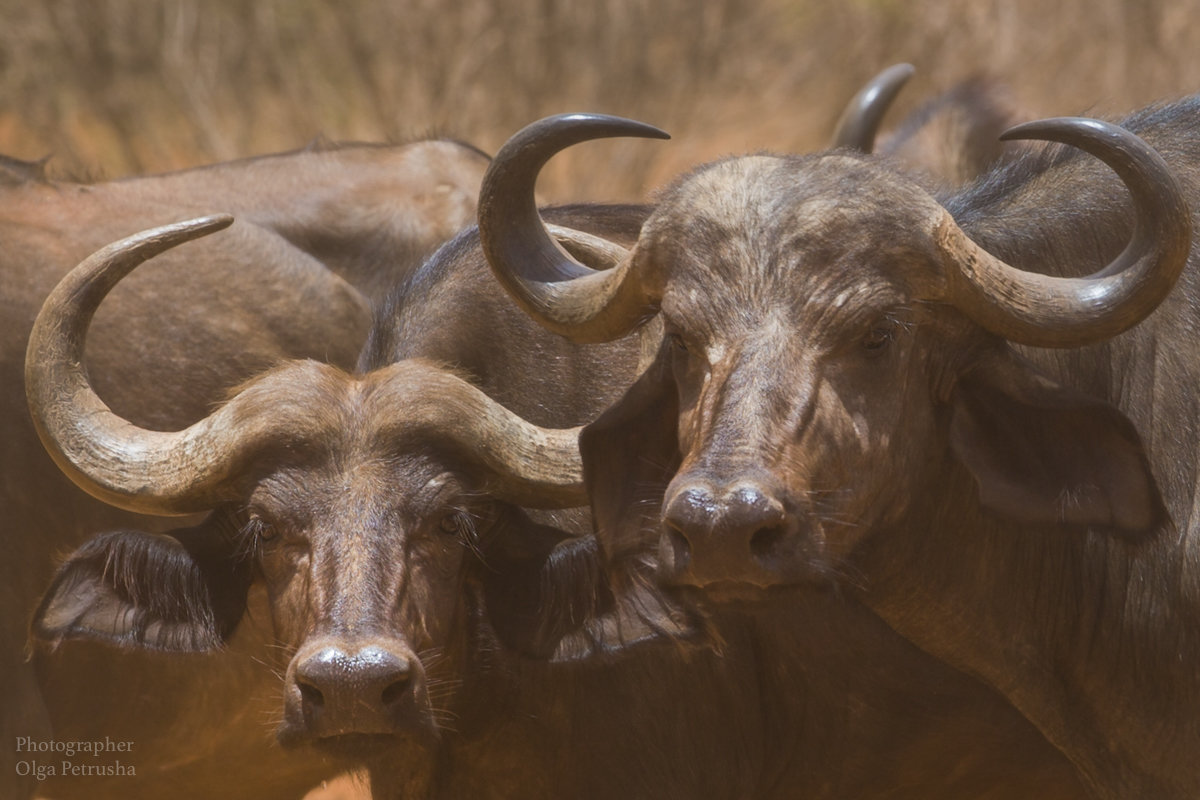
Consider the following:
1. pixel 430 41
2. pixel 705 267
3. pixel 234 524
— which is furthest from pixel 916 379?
→ pixel 430 41

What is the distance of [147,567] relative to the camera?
16.1ft

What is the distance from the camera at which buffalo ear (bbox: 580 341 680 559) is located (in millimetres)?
4555

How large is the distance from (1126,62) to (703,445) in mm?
12670

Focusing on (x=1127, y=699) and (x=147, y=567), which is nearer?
(x=1127, y=699)

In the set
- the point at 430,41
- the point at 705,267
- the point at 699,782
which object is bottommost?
the point at 699,782

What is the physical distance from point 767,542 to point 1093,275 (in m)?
1.06

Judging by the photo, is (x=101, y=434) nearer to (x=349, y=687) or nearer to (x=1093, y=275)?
(x=349, y=687)

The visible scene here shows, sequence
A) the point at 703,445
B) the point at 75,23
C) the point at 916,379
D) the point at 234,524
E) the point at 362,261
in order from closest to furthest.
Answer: the point at 703,445, the point at 916,379, the point at 234,524, the point at 362,261, the point at 75,23

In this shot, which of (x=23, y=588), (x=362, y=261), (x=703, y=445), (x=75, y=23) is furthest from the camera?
(x=75, y=23)

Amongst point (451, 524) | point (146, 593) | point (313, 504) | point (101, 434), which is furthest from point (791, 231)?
point (146, 593)

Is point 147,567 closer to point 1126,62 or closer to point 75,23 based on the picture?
point 75,23

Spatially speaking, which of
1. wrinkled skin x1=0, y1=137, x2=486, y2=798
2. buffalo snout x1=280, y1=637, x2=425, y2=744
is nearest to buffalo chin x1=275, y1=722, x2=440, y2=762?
buffalo snout x1=280, y1=637, x2=425, y2=744

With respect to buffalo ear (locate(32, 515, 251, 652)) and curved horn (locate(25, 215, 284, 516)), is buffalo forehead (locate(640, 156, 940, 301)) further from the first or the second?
buffalo ear (locate(32, 515, 251, 652))

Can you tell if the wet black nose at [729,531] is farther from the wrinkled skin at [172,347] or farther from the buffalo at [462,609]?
the wrinkled skin at [172,347]
